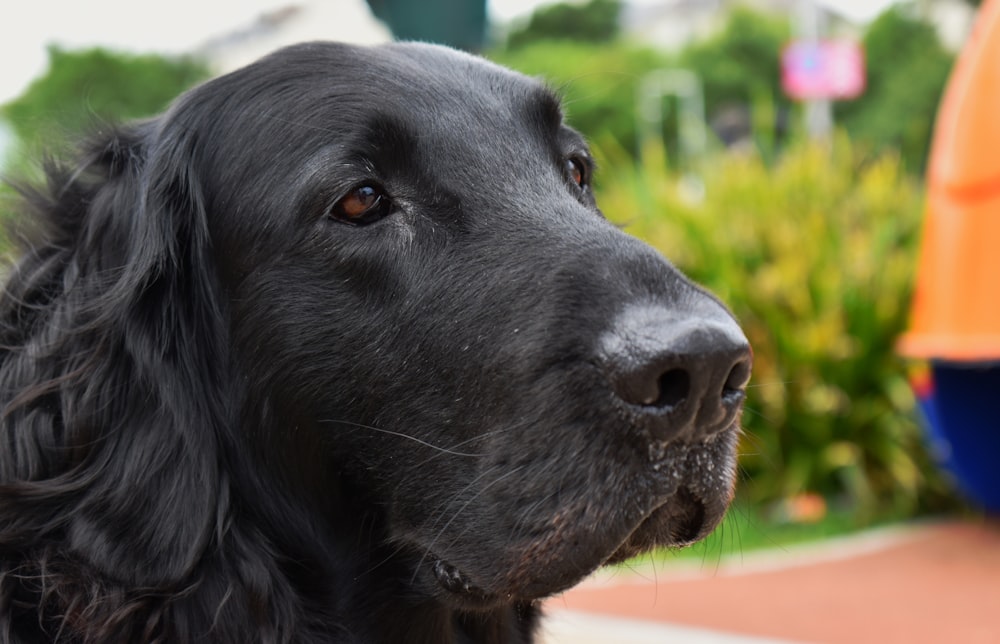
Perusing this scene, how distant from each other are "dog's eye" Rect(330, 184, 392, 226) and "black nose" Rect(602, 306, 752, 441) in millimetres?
685

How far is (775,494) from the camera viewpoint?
8.12 metres

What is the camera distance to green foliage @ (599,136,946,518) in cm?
785

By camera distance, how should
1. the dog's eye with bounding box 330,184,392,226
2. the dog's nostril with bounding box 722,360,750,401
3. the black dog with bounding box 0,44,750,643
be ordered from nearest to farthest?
the dog's nostril with bounding box 722,360,750,401 < the black dog with bounding box 0,44,750,643 < the dog's eye with bounding box 330,184,392,226

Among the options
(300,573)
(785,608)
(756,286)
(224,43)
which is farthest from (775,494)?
(224,43)

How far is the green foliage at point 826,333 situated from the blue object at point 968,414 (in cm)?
114

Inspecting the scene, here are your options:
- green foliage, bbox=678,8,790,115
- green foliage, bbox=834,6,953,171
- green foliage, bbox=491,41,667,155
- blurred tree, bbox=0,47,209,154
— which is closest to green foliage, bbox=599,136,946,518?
green foliage, bbox=834,6,953,171

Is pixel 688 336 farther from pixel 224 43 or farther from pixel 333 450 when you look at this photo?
pixel 224 43

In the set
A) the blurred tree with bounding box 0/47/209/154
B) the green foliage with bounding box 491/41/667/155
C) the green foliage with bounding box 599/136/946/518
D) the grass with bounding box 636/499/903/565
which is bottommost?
the green foliage with bounding box 491/41/667/155

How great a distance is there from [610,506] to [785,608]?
4113mm

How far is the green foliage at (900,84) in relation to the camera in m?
38.1

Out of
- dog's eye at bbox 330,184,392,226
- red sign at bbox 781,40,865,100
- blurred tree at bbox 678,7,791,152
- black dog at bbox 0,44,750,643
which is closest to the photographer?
black dog at bbox 0,44,750,643

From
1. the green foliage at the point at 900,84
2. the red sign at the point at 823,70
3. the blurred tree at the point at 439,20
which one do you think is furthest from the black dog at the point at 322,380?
the green foliage at the point at 900,84

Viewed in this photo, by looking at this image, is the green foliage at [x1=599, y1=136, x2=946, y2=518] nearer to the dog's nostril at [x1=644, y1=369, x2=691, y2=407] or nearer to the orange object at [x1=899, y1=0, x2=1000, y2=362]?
the orange object at [x1=899, y1=0, x2=1000, y2=362]

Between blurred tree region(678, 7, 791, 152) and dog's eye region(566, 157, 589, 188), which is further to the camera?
blurred tree region(678, 7, 791, 152)
